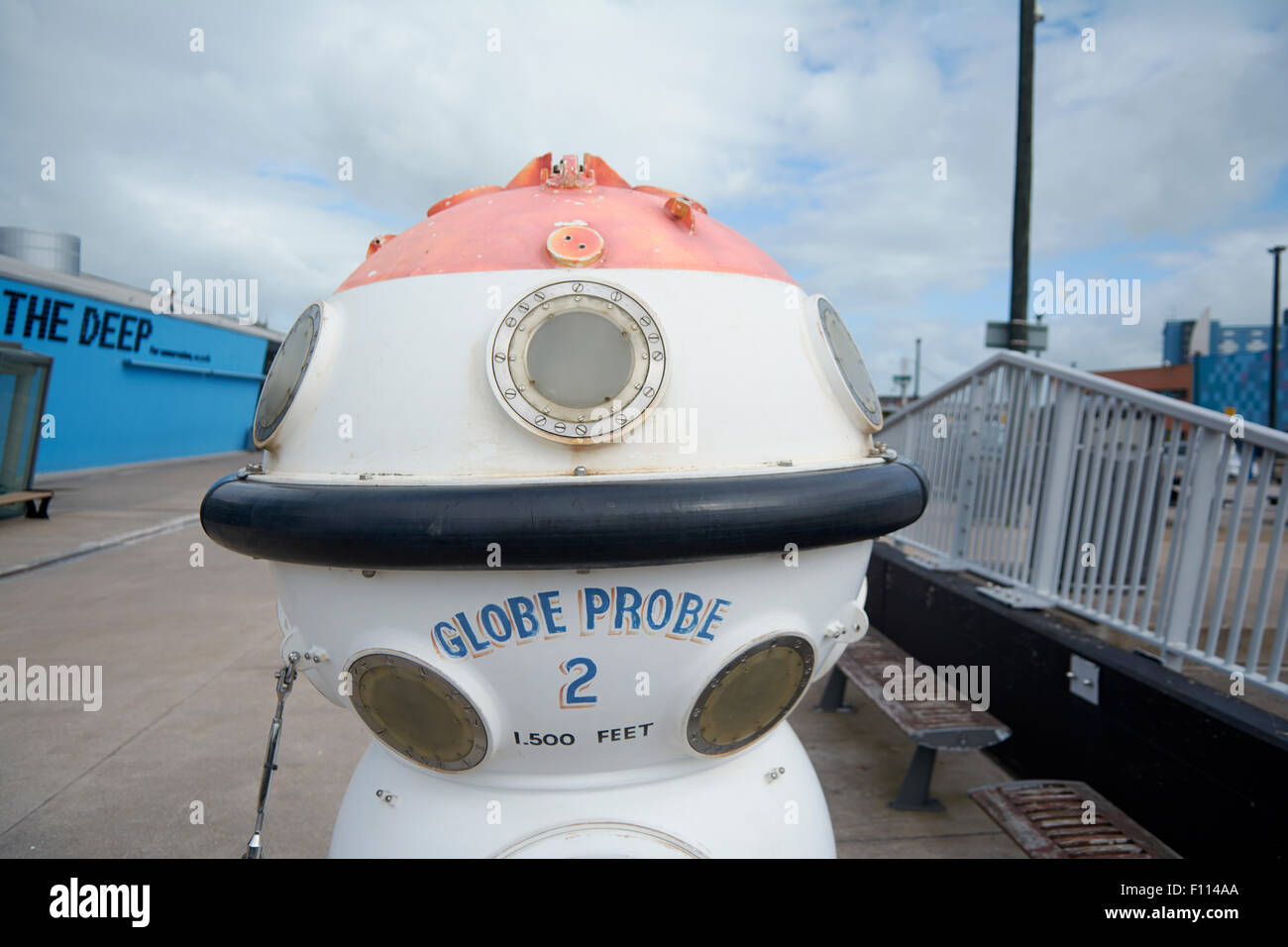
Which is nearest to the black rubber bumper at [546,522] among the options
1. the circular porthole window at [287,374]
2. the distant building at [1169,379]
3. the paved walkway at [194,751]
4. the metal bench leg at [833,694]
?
the circular porthole window at [287,374]

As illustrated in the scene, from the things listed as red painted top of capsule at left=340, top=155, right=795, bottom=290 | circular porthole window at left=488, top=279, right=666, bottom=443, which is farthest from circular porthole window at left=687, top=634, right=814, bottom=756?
red painted top of capsule at left=340, top=155, right=795, bottom=290

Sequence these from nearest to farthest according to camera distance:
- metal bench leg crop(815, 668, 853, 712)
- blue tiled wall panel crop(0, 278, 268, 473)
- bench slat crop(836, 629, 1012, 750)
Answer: bench slat crop(836, 629, 1012, 750)
metal bench leg crop(815, 668, 853, 712)
blue tiled wall panel crop(0, 278, 268, 473)

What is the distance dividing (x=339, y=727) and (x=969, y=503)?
3632 millimetres

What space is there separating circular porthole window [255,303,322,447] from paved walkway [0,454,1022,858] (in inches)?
74.7

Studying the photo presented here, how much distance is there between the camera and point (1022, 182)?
246 inches

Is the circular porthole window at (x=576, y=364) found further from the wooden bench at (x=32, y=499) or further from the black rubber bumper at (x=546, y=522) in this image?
the wooden bench at (x=32, y=499)

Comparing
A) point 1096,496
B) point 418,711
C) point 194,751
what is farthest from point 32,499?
point 1096,496

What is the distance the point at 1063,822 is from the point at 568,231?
2260 millimetres

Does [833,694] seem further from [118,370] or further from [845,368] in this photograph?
[118,370]

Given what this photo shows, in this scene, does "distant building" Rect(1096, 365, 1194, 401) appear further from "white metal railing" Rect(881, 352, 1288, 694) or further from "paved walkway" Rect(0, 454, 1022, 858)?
"paved walkway" Rect(0, 454, 1022, 858)

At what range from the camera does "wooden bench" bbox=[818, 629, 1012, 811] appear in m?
3.07
